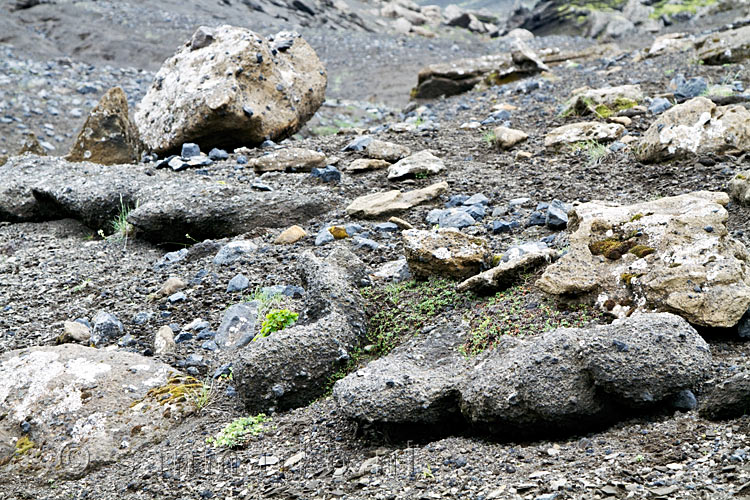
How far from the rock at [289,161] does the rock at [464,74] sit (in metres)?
Result: 5.87

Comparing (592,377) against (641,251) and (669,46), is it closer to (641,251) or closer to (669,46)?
(641,251)

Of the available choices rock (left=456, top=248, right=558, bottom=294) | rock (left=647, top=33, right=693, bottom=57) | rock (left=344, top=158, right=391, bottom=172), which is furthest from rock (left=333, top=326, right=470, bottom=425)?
rock (left=647, top=33, right=693, bottom=57)

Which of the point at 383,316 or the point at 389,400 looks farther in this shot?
the point at 383,316

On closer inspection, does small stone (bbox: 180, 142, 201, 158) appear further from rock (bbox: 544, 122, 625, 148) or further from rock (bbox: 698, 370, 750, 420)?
rock (bbox: 698, 370, 750, 420)

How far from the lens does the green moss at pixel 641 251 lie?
3.38 meters

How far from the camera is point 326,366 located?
134 inches

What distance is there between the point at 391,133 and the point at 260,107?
152cm

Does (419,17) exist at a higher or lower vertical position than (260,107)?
lower

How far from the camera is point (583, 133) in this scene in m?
6.42

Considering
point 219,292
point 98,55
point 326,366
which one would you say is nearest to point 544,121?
point 219,292

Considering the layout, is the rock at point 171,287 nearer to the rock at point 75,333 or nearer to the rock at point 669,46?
the rock at point 75,333

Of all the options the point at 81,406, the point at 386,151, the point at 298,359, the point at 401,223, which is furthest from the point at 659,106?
the point at 81,406

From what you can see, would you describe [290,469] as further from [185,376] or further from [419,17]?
[419,17]

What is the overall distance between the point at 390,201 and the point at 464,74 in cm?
753
